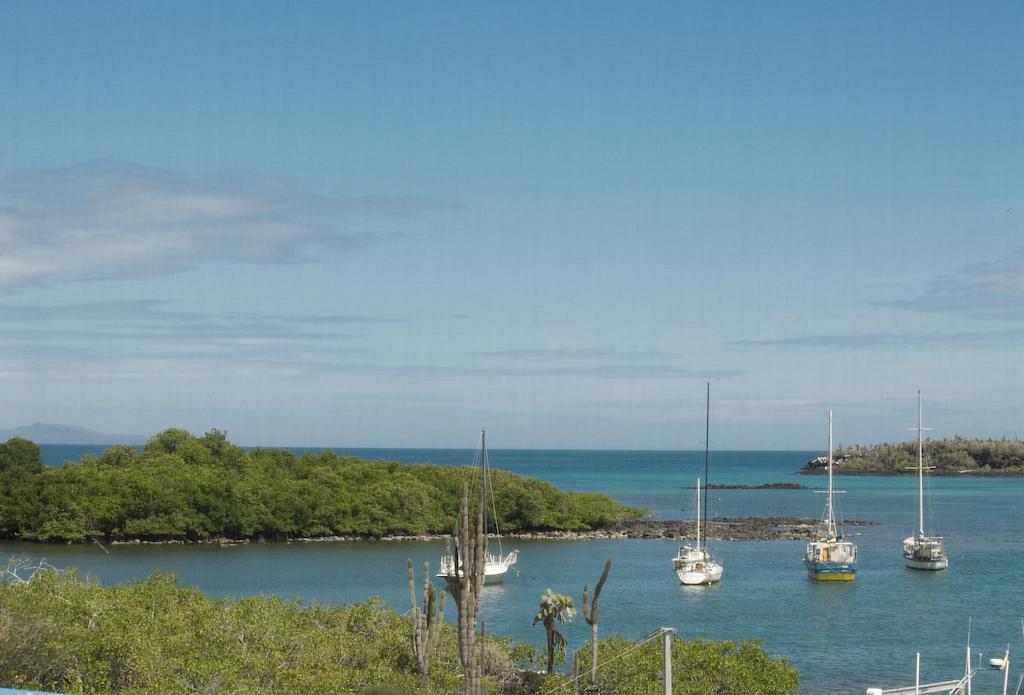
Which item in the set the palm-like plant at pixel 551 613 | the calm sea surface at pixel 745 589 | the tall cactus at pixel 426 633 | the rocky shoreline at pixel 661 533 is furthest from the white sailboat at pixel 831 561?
the tall cactus at pixel 426 633

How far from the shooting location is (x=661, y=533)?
259 ft

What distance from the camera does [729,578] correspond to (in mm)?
58656

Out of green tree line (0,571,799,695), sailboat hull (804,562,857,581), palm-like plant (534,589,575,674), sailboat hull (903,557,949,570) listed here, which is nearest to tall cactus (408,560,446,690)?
green tree line (0,571,799,695)

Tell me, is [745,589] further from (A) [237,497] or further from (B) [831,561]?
(A) [237,497]

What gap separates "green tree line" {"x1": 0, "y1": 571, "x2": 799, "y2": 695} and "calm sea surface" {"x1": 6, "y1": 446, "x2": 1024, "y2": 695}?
26.7ft

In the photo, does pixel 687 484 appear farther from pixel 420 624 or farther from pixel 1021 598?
pixel 420 624

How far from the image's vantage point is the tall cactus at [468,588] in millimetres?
19219

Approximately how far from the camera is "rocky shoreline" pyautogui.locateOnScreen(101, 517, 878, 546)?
235 ft

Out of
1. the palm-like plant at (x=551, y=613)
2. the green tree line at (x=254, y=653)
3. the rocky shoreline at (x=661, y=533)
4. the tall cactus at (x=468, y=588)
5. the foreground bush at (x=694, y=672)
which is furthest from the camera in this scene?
the rocky shoreline at (x=661, y=533)

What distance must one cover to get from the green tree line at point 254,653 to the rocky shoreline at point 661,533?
146 feet

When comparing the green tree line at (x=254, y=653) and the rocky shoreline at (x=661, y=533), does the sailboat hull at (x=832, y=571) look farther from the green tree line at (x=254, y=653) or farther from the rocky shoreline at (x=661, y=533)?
the green tree line at (x=254, y=653)

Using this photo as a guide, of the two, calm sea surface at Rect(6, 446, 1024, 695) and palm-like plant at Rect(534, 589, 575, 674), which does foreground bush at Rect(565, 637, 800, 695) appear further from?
calm sea surface at Rect(6, 446, 1024, 695)

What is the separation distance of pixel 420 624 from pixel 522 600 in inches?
1081

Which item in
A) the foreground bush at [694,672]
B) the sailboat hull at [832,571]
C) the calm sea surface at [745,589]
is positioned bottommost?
the calm sea surface at [745,589]
